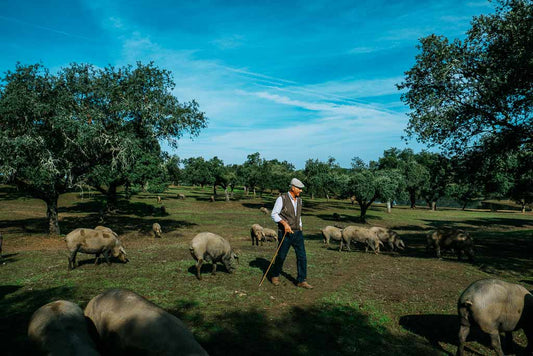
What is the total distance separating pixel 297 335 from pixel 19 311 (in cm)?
666

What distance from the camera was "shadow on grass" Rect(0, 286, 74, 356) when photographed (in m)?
5.08

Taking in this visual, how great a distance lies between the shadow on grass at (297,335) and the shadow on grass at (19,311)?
2.96 meters

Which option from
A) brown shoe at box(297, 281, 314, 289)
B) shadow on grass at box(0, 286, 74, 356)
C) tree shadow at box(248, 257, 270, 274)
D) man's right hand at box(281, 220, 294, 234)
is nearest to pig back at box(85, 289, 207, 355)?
shadow on grass at box(0, 286, 74, 356)

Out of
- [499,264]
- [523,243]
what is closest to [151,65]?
[499,264]

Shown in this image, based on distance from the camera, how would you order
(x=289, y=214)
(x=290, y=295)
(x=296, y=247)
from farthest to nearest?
(x=296, y=247)
(x=289, y=214)
(x=290, y=295)

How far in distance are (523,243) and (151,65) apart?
3097cm

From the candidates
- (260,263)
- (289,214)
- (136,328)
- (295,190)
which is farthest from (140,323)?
(260,263)

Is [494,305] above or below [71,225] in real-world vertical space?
above

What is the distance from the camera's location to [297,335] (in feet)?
19.4

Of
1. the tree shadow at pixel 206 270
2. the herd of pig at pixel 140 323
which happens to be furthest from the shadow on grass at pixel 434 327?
the tree shadow at pixel 206 270

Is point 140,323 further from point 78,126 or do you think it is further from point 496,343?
point 78,126

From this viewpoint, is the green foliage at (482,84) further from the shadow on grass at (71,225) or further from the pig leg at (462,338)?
the shadow on grass at (71,225)

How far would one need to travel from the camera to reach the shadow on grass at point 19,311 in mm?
5085

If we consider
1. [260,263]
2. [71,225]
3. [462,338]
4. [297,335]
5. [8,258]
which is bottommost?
[71,225]
